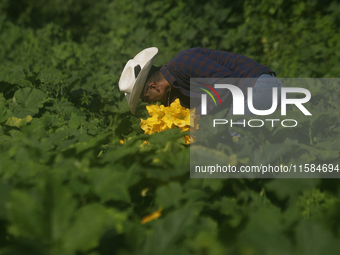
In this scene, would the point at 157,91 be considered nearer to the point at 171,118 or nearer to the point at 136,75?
the point at 136,75

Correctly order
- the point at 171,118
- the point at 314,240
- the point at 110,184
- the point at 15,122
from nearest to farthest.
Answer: the point at 314,240 → the point at 110,184 → the point at 171,118 → the point at 15,122

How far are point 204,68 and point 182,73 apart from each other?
0.70 ft

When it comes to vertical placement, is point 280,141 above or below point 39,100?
below

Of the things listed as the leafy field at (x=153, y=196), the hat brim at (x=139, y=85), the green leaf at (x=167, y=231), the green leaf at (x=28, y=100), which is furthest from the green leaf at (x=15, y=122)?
the green leaf at (x=167, y=231)

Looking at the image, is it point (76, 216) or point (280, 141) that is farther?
point (280, 141)

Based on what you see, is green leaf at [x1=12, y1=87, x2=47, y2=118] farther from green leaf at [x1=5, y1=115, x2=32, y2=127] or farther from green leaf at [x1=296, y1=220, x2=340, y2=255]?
green leaf at [x1=296, y1=220, x2=340, y2=255]

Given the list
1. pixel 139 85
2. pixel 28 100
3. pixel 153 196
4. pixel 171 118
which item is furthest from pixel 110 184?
pixel 28 100

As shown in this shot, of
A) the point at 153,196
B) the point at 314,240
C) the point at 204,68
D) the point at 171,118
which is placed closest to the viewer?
the point at 314,240

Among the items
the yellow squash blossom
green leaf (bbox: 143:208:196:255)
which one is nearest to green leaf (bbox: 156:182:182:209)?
green leaf (bbox: 143:208:196:255)

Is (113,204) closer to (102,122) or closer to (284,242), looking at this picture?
(284,242)

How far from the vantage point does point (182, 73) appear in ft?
10.2

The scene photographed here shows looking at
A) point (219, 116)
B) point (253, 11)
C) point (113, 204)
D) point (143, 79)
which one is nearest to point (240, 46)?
point (253, 11)

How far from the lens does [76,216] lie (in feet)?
2.93

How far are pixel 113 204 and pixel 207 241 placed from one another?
17.1 inches
